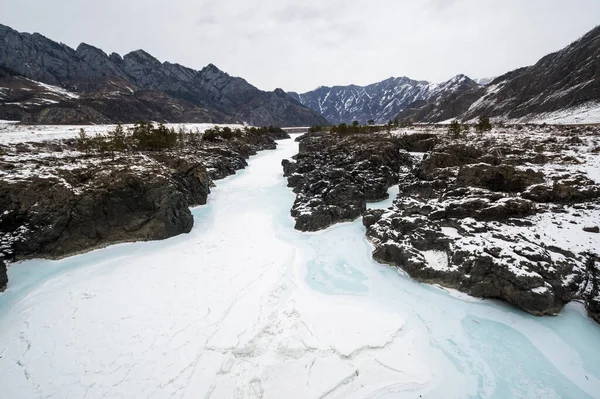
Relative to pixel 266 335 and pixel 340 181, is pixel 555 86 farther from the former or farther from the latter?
pixel 266 335

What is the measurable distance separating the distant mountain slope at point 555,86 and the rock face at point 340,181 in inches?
4042

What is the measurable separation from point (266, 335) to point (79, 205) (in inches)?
651

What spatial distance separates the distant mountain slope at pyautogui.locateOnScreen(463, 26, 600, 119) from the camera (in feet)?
312

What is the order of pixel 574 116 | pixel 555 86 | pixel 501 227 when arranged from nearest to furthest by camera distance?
pixel 501 227 < pixel 574 116 < pixel 555 86

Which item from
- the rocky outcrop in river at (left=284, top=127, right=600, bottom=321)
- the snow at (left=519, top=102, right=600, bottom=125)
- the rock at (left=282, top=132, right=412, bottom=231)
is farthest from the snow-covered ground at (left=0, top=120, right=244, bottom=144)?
the snow at (left=519, top=102, right=600, bottom=125)

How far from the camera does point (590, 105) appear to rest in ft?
277

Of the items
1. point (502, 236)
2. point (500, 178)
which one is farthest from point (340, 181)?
point (502, 236)

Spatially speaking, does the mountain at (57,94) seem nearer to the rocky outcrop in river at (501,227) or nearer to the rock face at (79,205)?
the rock face at (79,205)

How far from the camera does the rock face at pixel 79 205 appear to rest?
1630 cm

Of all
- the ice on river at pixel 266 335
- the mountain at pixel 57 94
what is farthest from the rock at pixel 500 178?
the mountain at pixel 57 94

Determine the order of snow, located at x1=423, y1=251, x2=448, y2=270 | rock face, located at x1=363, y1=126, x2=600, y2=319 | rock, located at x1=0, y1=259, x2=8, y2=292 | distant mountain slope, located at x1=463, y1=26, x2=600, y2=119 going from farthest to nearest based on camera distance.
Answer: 1. distant mountain slope, located at x1=463, y1=26, x2=600, y2=119
2. snow, located at x1=423, y1=251, x2=448, y2=270
3. rock, located at x1=0, y1=259, x2=8, y2=292
4. rock face, located at x1=363, y1=126, x2=600, y2=319

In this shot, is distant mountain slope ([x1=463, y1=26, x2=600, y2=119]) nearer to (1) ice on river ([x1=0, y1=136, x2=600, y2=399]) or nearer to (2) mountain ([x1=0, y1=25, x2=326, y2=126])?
(1) ice on river ([x1=0, y1=136, x2=600, y2=399])

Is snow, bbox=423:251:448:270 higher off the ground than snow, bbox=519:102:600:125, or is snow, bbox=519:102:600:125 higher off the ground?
snow, bbox=519:102:600:125

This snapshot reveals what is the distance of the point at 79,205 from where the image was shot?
1814 centimetres
